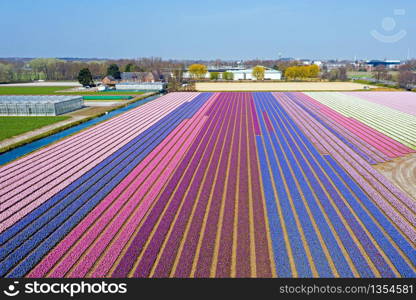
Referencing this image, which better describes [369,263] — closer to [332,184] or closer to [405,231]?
[405,231]

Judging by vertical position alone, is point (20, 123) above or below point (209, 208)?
above

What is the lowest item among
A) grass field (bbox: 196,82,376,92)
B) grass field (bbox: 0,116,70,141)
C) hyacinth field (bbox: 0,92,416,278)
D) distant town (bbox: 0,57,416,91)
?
hyacinth field (bbox: 0,92,416,278)

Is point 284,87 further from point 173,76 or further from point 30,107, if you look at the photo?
point 30,107

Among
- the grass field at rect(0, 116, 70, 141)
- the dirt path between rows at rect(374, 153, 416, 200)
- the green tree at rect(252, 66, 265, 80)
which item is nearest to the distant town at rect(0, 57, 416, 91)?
the green tree at rect(252, 66, 265, 80)

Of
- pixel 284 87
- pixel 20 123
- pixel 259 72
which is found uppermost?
pixel 259 72

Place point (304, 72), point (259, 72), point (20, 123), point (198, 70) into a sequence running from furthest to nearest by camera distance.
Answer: point (259, 72), point (304, 72), point (198, 70), point (20, 123)

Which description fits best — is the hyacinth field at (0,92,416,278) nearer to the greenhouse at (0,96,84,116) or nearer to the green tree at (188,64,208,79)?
the greenhouse at (0,96,84,116)

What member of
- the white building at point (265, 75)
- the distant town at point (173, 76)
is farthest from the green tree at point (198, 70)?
the white building at point (265, 75)

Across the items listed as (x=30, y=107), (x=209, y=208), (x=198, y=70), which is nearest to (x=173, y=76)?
(x=198, y=70)
